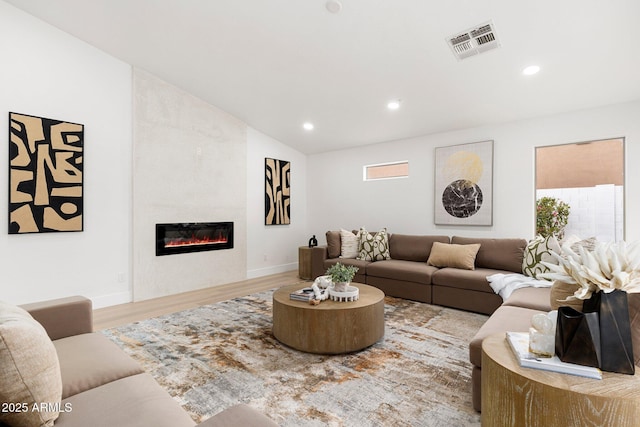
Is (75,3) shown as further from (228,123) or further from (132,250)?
(132,250)

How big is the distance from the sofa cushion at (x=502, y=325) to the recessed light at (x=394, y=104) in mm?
2851

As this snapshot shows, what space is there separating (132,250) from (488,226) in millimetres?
4831

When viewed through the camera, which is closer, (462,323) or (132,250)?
(462,323)

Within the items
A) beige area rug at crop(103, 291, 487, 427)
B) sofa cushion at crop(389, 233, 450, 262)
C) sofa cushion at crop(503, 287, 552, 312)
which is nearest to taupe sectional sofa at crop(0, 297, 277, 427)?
beige area rug at crop(103, 291, 487, 427)

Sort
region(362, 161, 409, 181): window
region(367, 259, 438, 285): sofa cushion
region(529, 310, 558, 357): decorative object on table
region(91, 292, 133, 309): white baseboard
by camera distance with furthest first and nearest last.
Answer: region(362, 161, 409, 181): window → region(367, 259, 438, 285): sofa cushion → region(91, 292, 133, 309): white baseboard → region(529, 310, 558, 357): decorative object on table

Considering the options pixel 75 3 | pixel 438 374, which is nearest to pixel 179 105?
pixel 75 3

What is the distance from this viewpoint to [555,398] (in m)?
1.17

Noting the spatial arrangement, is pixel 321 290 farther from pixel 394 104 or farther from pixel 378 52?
pixel 394 104

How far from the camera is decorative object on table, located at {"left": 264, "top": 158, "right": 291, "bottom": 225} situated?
5898 mm

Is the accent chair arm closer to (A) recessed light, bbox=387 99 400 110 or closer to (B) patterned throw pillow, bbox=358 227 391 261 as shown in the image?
(B) patterned throw pillow, bbox=358 227 391 261

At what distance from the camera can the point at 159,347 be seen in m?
2.77

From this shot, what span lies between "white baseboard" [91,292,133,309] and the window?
4.11m

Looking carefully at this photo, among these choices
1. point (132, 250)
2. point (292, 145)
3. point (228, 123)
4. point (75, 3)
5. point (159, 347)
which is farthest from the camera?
point (292, 145)

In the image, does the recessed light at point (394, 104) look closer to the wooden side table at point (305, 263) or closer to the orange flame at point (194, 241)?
the wooden side table at point (305, 263)
